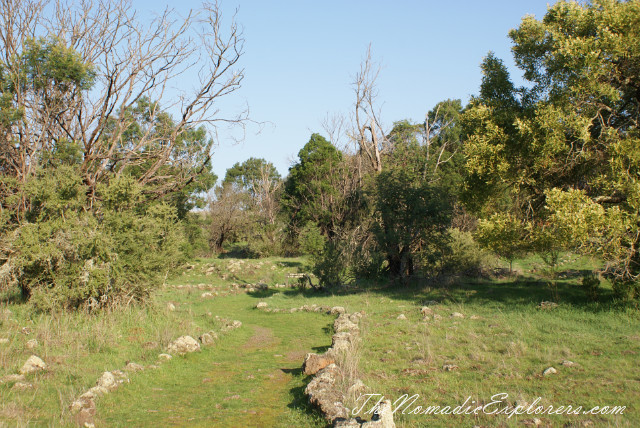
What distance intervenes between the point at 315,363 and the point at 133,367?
3402 millimetres

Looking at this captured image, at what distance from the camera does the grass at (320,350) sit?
6.57 meters

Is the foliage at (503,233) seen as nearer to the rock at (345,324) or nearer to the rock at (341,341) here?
the rock at (345,324)

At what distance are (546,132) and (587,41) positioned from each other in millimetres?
2496

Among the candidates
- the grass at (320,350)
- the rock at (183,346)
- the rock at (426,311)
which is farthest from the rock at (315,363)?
the rock at (426,311)

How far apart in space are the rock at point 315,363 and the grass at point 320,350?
0.29m

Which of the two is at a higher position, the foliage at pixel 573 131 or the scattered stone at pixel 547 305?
the foliage at pixel 573 131

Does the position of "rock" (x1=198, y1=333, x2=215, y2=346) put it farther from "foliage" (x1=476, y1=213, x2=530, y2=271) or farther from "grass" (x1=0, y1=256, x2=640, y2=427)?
"foliage" (x1=476, y1=213, x2=530, y2=271)

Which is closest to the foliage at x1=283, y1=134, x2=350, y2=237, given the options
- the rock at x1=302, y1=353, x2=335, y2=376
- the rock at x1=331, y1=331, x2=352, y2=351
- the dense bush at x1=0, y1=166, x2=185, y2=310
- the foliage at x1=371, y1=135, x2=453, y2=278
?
the foliage at x1=371, y1=135, x2=453, y2=278

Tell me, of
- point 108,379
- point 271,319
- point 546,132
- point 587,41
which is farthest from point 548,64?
point 108,379

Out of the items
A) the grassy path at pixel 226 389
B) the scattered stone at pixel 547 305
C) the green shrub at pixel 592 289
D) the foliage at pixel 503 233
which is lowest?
the grassy path at pixel 226 389

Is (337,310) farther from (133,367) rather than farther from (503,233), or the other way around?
(133,367)

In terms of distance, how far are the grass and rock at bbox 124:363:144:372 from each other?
0.13 m

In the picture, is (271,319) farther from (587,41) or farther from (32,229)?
(587,41)

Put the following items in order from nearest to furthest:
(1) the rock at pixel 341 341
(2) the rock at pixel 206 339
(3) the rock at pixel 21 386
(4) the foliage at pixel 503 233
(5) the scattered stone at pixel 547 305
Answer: (3) the rock at pixel 21 386
(1) the rock at pixel 341 341
(2) the rock at pixel 206 339
(5) the scattered stone at pixel 547 305
(4) the foliage at pixel 503 233
